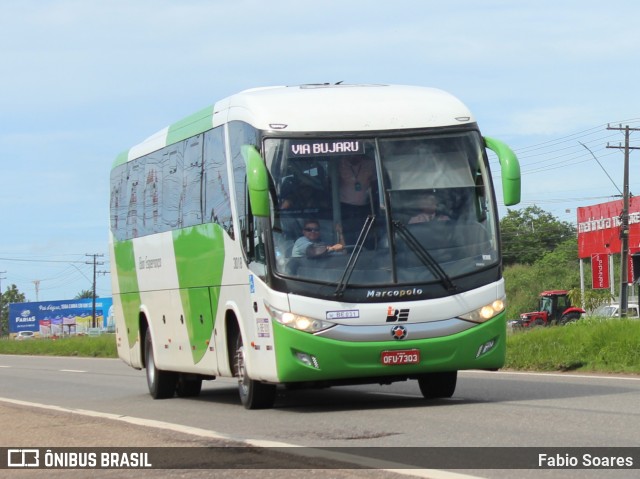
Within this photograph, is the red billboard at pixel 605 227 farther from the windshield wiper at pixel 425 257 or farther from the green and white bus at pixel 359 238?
the windshield wiper at pixel 425 257

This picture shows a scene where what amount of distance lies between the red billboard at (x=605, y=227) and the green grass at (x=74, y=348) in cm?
2668

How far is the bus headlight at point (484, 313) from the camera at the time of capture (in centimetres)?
1398

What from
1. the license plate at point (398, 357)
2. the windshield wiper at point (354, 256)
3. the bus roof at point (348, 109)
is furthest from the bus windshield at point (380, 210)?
the license plate at point (398, 357)

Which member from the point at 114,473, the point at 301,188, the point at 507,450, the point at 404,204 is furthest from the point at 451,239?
the point at 114,473

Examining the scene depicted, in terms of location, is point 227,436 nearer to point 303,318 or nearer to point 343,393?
point 303,318

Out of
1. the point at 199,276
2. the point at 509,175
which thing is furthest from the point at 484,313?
the point at 199,276

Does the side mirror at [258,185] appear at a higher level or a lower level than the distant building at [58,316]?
higher

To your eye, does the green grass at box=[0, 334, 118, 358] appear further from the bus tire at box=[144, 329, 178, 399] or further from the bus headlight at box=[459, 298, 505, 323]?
the bus headlight at box=[459, 298, 505, 323]

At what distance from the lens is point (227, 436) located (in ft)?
37.8

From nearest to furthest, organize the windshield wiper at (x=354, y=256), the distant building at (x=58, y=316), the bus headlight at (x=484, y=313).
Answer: the windshield wiper at (x=354, y=256)
the bus headlight at (x=484, y=313)
the distant building at (x=58, y=316)

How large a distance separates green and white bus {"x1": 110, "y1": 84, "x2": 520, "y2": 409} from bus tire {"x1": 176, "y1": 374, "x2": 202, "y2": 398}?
4.12 metres

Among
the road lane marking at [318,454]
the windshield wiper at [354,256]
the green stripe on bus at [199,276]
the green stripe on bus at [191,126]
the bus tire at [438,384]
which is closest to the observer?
the road lane marking at [318,454]

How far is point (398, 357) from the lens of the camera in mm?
13766

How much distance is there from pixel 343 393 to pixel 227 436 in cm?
680
